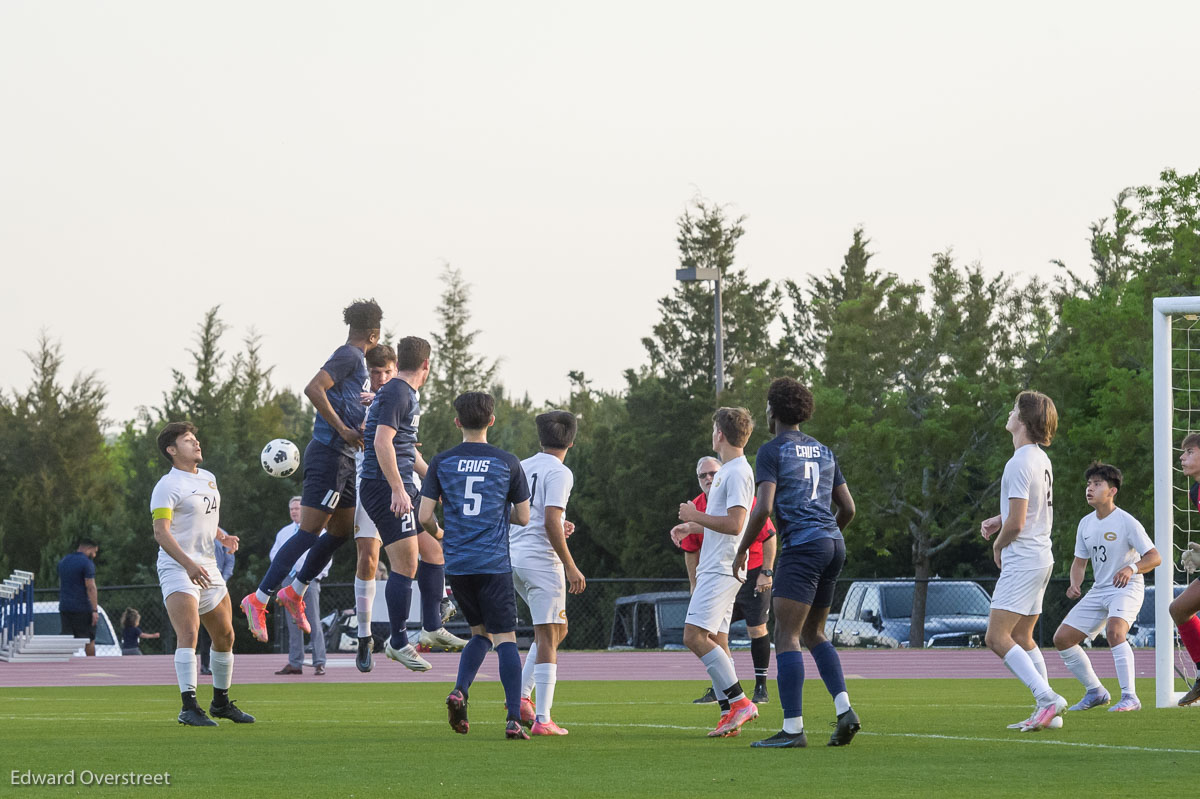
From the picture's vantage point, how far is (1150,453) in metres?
30.7

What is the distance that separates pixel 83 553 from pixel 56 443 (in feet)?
107

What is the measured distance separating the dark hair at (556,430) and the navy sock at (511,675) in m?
1.49

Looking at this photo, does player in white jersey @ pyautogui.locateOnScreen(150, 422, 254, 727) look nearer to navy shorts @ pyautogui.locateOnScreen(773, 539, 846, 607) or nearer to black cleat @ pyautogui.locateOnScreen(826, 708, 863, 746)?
navy shorts @ pyautogui.locateOnScreen(773, 539, 846, 607)

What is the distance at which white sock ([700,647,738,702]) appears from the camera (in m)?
9.88

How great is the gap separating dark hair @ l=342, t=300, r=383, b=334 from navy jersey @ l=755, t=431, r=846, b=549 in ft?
13.2

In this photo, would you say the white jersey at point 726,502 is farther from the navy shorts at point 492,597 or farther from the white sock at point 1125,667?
the white sock at point 1125,667

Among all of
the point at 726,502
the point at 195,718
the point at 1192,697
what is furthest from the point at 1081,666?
the point at 195,718

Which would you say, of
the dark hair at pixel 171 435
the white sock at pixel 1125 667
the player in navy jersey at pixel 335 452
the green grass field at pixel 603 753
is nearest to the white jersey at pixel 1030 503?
the green grass field at pixel 603 753

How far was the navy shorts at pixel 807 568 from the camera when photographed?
28.2ft

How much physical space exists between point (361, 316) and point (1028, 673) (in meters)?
5.32

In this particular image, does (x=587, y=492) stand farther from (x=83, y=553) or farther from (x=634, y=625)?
(x=83, y=553)

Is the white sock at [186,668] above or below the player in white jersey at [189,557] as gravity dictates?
below

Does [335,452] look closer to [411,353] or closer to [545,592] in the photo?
[411,353]

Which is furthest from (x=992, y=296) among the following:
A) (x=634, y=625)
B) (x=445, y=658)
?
(x=445, y=658)
